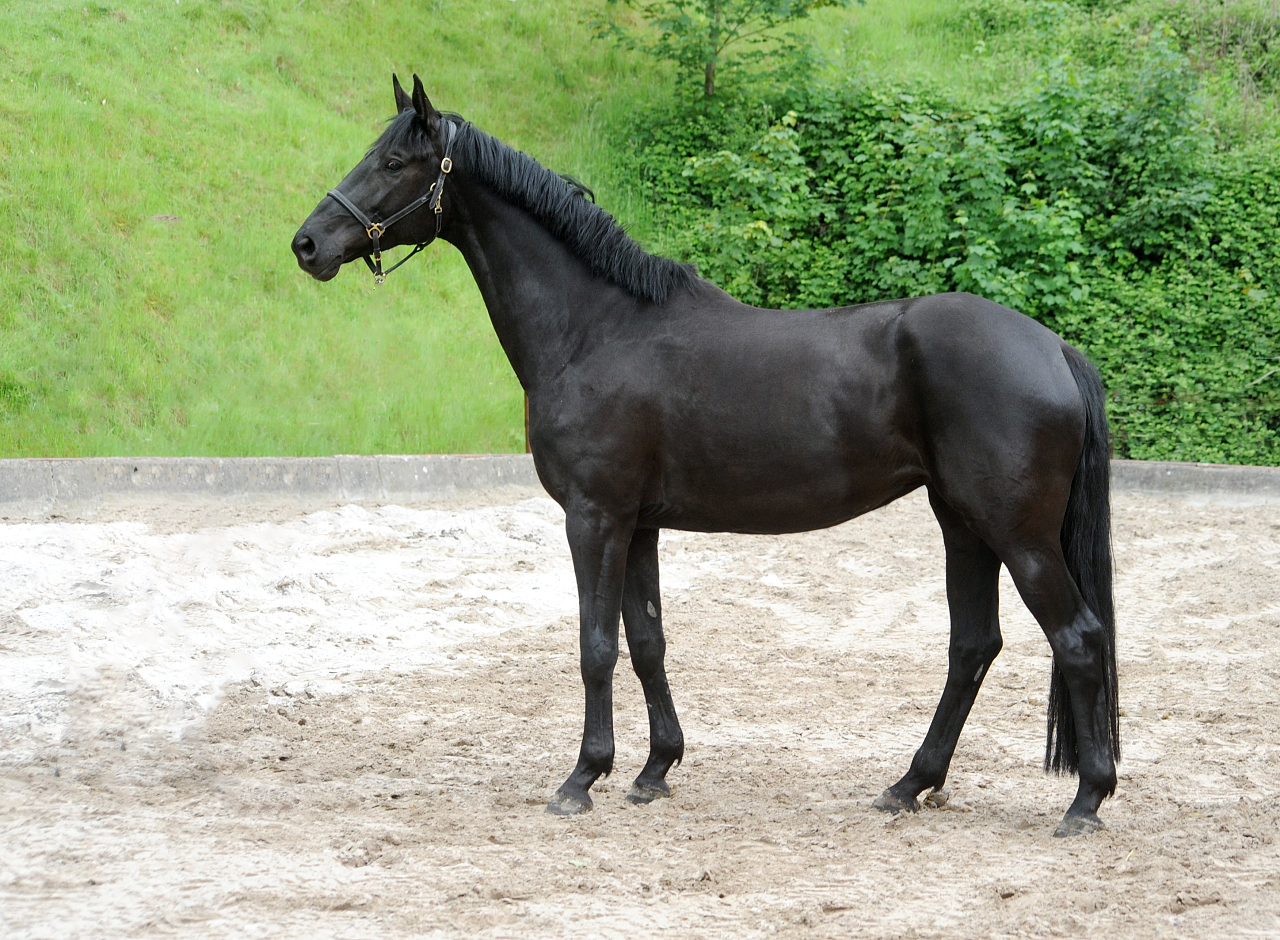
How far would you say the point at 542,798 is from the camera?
385 centimetres

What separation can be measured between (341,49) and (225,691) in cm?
1162

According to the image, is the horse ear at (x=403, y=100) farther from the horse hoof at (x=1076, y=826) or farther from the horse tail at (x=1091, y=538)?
the horse hoof at (x=1076, y=826)

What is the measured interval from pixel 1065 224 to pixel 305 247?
9.05 m

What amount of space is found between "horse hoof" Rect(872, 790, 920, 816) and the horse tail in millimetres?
525

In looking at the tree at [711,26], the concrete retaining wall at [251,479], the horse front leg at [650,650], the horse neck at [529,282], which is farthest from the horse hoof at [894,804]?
the tree at [711,26]

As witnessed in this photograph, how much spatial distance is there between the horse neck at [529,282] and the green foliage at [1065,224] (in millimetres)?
7788

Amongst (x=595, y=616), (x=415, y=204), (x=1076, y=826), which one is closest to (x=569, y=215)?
(x=415, y=204)

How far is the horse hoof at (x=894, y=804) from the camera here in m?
3.69

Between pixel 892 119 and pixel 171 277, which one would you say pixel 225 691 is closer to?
pixel 171 277

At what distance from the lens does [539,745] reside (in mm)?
4457

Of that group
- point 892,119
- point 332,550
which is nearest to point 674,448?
point 332,550

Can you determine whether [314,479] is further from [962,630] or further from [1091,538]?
[1091,538]

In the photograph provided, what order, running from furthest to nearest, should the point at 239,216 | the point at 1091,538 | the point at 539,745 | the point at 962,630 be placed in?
the point at 239,216 < the point at 539,745 < the point at 962,630 < the point at 1091,538

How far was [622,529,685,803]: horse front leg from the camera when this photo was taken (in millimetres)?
3967
